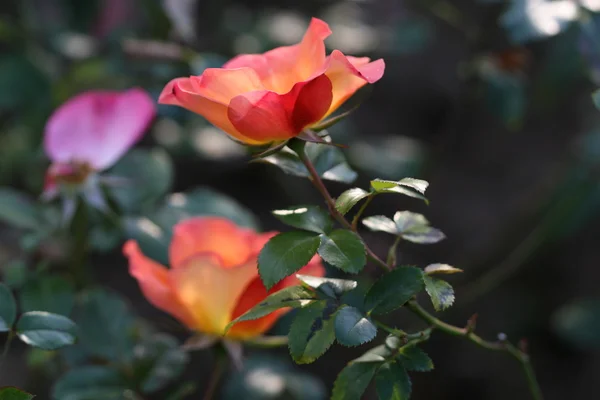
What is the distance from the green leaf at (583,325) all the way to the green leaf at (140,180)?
790 mm

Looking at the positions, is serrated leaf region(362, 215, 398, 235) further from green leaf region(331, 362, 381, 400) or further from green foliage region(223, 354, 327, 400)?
green foliage region(223, 354, 327, 400)

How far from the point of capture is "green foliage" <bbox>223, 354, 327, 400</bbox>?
925 millimetres

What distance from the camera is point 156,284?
0.56 meters

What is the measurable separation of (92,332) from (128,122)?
212 millimetres

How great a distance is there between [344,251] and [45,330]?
0.21 m

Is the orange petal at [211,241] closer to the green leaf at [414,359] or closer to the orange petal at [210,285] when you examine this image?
the orange petal at [210,285]

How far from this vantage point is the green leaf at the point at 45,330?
18.9 inches

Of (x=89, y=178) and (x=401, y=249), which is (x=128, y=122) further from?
(x=401, y=249)

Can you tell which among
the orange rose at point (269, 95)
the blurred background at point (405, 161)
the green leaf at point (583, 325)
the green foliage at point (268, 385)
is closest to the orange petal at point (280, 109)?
the orange rose at point (269, 95)

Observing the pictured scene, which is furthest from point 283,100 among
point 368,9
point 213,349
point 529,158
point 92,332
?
point 368,9

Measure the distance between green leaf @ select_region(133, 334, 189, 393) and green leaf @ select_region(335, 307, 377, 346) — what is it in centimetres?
28

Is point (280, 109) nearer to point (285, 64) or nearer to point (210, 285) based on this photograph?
point (285, 64)

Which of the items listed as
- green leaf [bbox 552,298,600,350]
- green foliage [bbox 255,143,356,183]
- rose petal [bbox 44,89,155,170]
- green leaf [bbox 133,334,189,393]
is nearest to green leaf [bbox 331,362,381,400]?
green foliage [bbox 255,143,356,183]

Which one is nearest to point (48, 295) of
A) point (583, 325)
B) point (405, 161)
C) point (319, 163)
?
point (319, 163)
